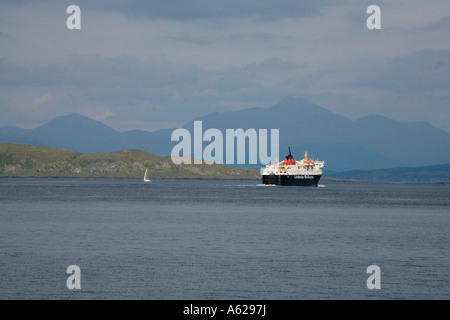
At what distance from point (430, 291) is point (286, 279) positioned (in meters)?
9.39

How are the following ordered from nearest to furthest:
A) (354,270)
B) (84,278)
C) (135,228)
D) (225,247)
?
(84,278)
(354,270)
(225,247)
(135,228)

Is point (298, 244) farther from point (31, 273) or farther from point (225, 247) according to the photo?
point (31, 273)

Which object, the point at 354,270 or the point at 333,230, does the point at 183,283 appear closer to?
the point at 354,270

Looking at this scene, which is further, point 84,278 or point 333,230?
point 333,230

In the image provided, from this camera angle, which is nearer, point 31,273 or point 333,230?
point 31,273

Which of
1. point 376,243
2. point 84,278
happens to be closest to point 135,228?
point 376,243

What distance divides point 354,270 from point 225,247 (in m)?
15.8
